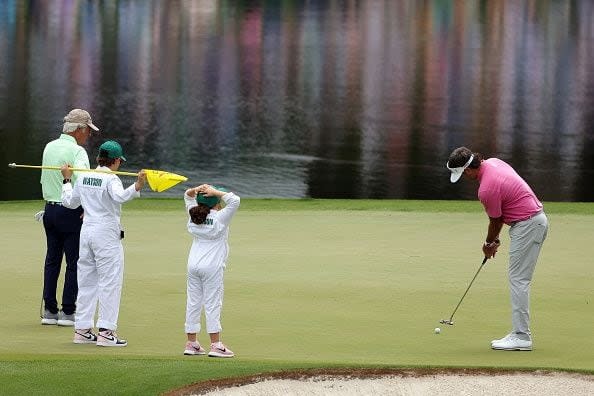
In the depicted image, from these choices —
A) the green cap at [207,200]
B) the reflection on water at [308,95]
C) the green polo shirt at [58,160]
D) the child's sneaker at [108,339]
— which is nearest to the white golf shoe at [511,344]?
the green cap at [207,200]

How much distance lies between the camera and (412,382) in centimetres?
960

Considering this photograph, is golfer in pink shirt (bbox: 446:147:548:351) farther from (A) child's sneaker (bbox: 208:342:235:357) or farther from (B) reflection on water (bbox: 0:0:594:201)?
(B) reflection on water (bbox: 0:0:594:201)

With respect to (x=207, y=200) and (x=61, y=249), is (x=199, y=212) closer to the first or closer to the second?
(x=207, y=200)

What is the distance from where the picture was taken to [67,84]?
51.0 metres

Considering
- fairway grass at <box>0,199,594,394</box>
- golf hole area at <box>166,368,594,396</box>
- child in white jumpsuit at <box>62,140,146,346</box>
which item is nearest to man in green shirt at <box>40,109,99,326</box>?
fairway grass at <box>0,199,594,394</box>

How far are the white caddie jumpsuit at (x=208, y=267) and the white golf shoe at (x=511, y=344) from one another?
81.5 inches

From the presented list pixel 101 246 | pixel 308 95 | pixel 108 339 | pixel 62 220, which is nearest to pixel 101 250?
pixel 101 246

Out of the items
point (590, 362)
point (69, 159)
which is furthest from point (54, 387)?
→ point (590, 362)

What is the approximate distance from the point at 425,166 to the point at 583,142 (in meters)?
8.05

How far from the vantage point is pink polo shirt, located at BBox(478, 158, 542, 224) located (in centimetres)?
1124

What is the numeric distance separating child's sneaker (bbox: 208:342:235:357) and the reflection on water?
15.9 m

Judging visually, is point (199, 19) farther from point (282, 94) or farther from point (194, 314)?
point (194, 314)

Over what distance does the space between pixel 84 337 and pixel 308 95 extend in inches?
1453

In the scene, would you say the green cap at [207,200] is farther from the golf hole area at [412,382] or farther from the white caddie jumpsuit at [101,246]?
the golf hole area at [412,382]
